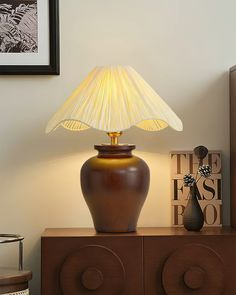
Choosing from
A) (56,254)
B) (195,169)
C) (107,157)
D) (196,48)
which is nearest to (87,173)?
(107,157)

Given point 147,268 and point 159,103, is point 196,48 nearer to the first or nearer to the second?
point 159,103

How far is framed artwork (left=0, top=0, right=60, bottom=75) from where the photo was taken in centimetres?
284

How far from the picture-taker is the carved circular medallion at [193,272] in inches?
98.7

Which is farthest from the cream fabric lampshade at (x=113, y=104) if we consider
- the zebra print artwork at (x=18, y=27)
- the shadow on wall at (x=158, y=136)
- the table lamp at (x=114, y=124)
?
the zebra print artwork at (x=18, y=27)

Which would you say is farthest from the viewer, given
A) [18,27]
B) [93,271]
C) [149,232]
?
[18,27]

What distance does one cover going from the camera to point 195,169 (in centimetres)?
287

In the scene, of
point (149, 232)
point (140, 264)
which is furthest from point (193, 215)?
point (140, 264)

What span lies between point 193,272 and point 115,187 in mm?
408

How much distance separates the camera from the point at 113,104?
2.54 m

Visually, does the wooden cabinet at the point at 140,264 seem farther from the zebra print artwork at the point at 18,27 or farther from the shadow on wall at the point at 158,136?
the zebra print artwork at the point at 18,27

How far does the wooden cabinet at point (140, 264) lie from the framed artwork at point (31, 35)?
2.40ft

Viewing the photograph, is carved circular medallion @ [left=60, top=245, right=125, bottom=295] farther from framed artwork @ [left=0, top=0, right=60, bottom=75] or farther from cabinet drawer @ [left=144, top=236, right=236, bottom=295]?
framed artwork @ [left=0, top=0, right=60, bottom=75]

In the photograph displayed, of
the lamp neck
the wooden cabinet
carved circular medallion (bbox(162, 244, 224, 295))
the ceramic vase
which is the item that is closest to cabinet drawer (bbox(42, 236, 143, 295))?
the wooden cabinet

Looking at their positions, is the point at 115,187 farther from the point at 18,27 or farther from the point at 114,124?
the point at 18,27
